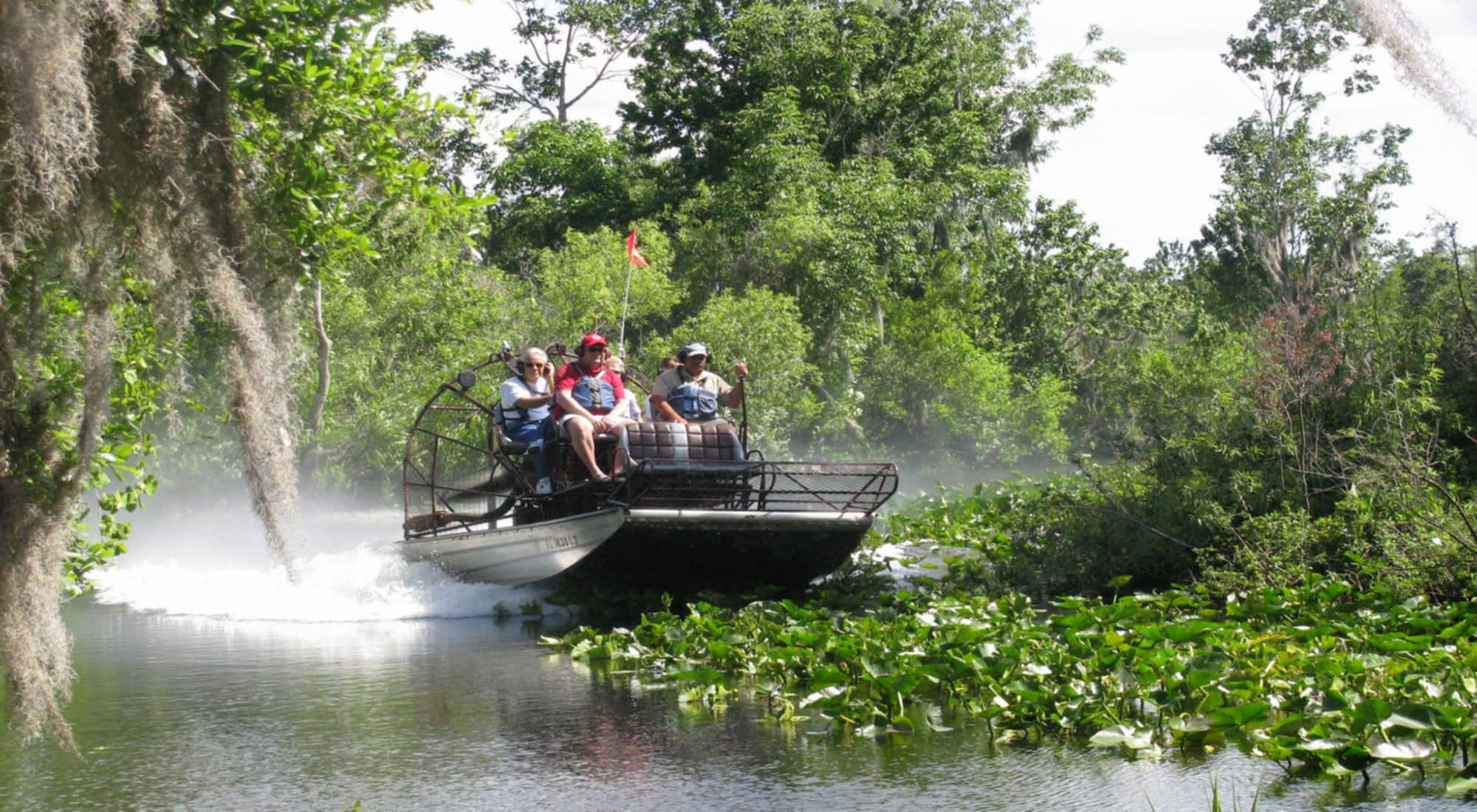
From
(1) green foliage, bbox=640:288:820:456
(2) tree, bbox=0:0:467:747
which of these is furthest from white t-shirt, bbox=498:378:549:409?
(1) green foliage, bbox=640:288:820:456

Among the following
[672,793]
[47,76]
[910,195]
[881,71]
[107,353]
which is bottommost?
[672,793]

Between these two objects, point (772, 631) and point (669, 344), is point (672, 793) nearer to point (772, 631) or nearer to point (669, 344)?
point (772, 631)

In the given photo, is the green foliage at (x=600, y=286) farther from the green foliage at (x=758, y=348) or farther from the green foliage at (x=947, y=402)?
the green foliage at (x=947, y=402)

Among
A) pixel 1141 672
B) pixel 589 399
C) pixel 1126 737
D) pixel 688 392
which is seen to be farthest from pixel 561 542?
pixel 1126 737

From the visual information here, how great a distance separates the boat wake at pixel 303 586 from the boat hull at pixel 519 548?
0.24 meters

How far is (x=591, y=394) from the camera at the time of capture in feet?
44.3

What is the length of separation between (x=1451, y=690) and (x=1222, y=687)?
982 millimetres

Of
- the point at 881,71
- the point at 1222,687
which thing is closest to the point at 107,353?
the point at 1222,687

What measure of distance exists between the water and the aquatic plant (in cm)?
17

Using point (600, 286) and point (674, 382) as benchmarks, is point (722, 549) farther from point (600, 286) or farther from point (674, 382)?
point (600, 286)

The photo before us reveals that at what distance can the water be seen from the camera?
629cm

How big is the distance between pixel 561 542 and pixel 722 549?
1.45 meters

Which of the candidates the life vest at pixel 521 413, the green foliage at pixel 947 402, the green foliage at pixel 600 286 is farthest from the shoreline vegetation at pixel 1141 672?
the green foliage at pixel 947 402

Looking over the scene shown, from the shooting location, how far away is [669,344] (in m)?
30.0
